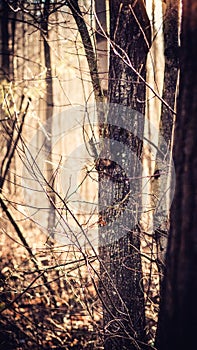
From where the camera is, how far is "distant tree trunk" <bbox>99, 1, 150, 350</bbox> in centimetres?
444

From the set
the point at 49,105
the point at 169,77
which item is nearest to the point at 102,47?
the point at 169,77

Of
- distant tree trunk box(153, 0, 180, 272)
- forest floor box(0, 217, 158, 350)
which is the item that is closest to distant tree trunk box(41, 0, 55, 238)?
forest floor box(0, 217, 158, 350)

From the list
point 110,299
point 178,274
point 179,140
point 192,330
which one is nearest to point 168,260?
point 178,274

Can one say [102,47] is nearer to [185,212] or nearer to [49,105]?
[185,212]

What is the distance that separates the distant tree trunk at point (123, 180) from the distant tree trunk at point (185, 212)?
182 centimetres

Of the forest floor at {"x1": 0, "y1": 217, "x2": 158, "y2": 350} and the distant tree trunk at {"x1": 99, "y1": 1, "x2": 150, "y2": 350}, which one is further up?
the distant tree trunk at {"x1": 99, "y1": 1, "x2": 150, "y2": 350}

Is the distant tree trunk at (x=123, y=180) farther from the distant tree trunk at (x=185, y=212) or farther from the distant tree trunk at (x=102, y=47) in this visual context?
the distant tree trunk at (x=185, y=212)

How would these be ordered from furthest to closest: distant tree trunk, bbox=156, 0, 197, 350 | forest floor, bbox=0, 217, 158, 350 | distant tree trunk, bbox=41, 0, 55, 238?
1. forest floor, bbox=0, 217, 158, 350
2. distant tree trunk, bbox=41, 0, 55, 238
3. distant tree trunk, bbox=156, 0, 197, 350

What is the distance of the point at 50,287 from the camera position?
21.9 feet

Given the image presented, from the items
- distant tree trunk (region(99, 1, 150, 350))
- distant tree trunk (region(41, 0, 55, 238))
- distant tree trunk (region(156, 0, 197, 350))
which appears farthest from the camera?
distant tree trunk (region(41, 0, 55, 238))

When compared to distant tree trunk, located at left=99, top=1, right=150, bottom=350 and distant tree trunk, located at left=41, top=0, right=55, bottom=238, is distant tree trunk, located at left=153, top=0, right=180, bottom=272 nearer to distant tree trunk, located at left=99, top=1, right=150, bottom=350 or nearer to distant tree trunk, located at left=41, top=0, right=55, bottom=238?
distant tree trunk, located at left=99, top=1, right=150, bottom=350

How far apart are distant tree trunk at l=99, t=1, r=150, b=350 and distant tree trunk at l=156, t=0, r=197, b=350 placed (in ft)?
5.96

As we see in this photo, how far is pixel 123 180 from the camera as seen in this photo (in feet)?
14.7

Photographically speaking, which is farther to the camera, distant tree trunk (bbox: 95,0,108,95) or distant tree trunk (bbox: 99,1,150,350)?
distant tree trunk (bbox: 95,0,108,95)
